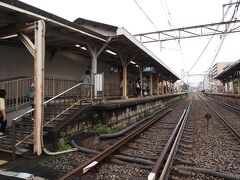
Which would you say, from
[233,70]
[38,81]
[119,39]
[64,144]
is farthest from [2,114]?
[233,70]

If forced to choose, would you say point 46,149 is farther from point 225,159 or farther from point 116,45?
point 116,45

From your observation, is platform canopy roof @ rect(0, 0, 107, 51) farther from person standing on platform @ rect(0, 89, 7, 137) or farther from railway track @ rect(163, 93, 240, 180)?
railway track @ rect(163, 93, 240, 180)

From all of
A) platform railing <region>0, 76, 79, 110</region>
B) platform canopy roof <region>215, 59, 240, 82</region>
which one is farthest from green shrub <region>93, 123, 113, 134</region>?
platform canopy roof <region>215, 59, 240, 82</region>

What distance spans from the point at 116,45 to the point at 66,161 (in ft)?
27.4

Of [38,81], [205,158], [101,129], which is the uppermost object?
[38,81]

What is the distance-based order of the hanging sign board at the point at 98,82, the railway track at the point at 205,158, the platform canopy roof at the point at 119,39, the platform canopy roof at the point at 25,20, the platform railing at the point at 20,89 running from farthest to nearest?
the platform canopy roof at the point at 119,39, the hanging sign board at the point at 98,82, the platform railing at the point at 20,89, the platform canopy roof at the point at 25,20, the railway track at the point at 205,158

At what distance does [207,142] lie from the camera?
305 inches

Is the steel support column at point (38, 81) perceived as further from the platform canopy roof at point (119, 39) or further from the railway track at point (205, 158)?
the platform canopy roof at point (119, 39)

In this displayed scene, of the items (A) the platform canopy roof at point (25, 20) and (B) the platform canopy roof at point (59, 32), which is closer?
→ (A) the platform canopy roof at point (25, 20)

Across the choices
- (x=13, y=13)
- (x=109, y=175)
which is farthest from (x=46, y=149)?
(x=13, y=13)

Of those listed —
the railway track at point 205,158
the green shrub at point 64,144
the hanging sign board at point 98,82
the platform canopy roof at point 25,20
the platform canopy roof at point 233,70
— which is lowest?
the railway track at point 205,158

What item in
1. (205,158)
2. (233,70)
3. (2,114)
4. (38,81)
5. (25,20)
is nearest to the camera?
(205,158)

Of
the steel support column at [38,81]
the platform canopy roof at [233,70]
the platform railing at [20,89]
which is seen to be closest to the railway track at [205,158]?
the steel support column at [38,81]

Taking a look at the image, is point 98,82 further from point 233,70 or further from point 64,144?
→ point 233,70
